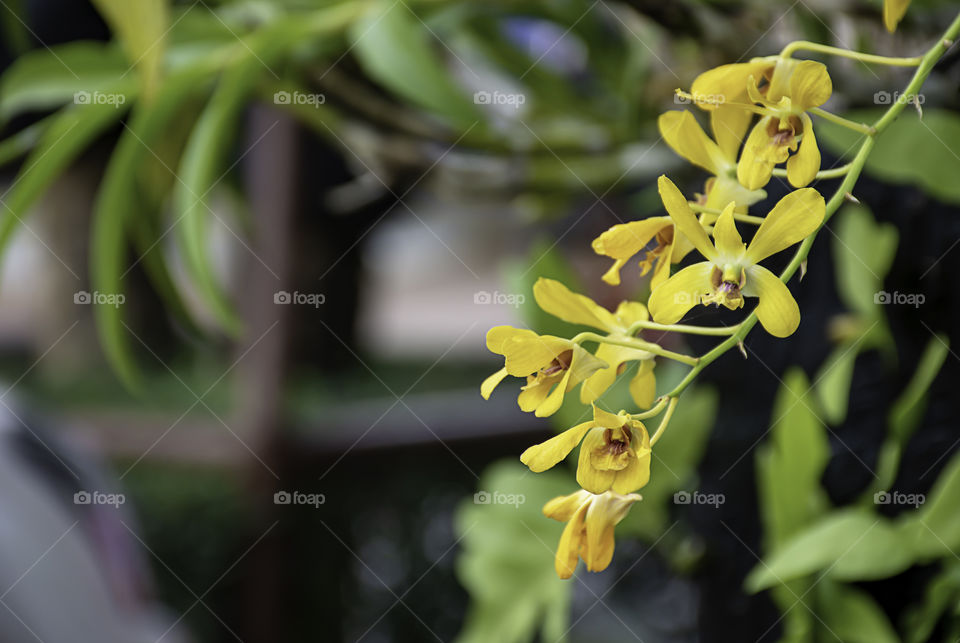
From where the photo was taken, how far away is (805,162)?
0.16m

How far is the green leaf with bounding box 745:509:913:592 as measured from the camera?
0.79ft

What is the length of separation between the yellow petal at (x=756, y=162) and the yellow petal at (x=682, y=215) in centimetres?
1

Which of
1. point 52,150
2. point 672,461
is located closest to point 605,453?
point 672,461

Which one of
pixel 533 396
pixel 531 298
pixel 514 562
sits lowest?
pixel 514 562

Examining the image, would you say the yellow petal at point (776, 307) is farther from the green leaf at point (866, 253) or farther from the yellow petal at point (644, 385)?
the green leaf at point (866, 253)

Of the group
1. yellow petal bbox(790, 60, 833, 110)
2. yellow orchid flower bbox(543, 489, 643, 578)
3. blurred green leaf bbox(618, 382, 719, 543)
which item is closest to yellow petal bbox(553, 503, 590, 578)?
yellow orchid flower bbox(543, 489, 643, 578)

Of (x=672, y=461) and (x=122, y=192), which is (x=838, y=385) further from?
(x=122, y=192)

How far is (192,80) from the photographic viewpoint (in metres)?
0.46

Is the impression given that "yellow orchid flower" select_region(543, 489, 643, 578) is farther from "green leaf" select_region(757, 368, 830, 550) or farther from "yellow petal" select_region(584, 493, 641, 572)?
"green leaf" select_region(757, 368, 830, 550)

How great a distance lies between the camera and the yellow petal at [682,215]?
15 centimetres

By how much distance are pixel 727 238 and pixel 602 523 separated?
68mm

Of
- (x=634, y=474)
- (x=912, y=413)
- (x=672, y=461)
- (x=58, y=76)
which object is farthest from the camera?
(x=58, y=76)

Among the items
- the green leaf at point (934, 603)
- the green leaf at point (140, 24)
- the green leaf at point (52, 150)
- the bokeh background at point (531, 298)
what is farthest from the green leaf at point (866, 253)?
the green leaf at point (52, 150)

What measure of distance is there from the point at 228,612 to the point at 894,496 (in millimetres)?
1250
